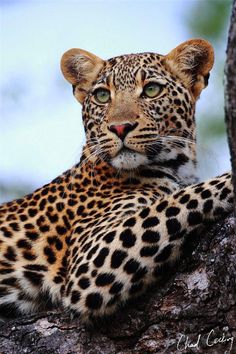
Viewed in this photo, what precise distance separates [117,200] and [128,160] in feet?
1.27

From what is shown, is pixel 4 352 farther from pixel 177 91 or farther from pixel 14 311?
pixel 177 91

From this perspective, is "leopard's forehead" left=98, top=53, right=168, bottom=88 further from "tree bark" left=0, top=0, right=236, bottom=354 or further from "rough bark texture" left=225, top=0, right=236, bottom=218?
"rough bark texture" left=225, top=0, right=236, bottom=218

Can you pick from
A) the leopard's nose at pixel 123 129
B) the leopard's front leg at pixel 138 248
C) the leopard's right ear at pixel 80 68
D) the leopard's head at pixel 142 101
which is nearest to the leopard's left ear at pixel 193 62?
the leopard's head at pixel 142 101

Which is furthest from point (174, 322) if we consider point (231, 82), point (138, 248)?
point (231, 82)

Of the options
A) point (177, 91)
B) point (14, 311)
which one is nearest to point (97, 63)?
point (177, 91)

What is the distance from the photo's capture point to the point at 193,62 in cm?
905

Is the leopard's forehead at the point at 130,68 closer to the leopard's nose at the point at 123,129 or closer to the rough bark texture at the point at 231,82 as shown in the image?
the leopard's nose at the point at 123,129

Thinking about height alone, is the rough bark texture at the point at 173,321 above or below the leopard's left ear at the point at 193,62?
below

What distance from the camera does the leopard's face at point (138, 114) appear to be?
8.03m

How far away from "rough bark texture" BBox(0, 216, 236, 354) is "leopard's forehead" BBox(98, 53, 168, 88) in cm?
263

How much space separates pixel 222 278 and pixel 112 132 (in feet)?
7.92

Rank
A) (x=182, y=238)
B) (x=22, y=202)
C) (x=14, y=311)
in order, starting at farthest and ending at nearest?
(x=22, y=202)
(x=14, y=311)
(x=182, y=238)

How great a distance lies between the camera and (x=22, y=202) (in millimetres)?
8781

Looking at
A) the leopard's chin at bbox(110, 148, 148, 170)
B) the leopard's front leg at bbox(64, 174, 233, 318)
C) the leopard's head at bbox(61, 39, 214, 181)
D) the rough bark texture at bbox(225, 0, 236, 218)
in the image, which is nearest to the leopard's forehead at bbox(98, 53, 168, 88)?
the leopard's head at bbox(61, 39, 214, 181)
